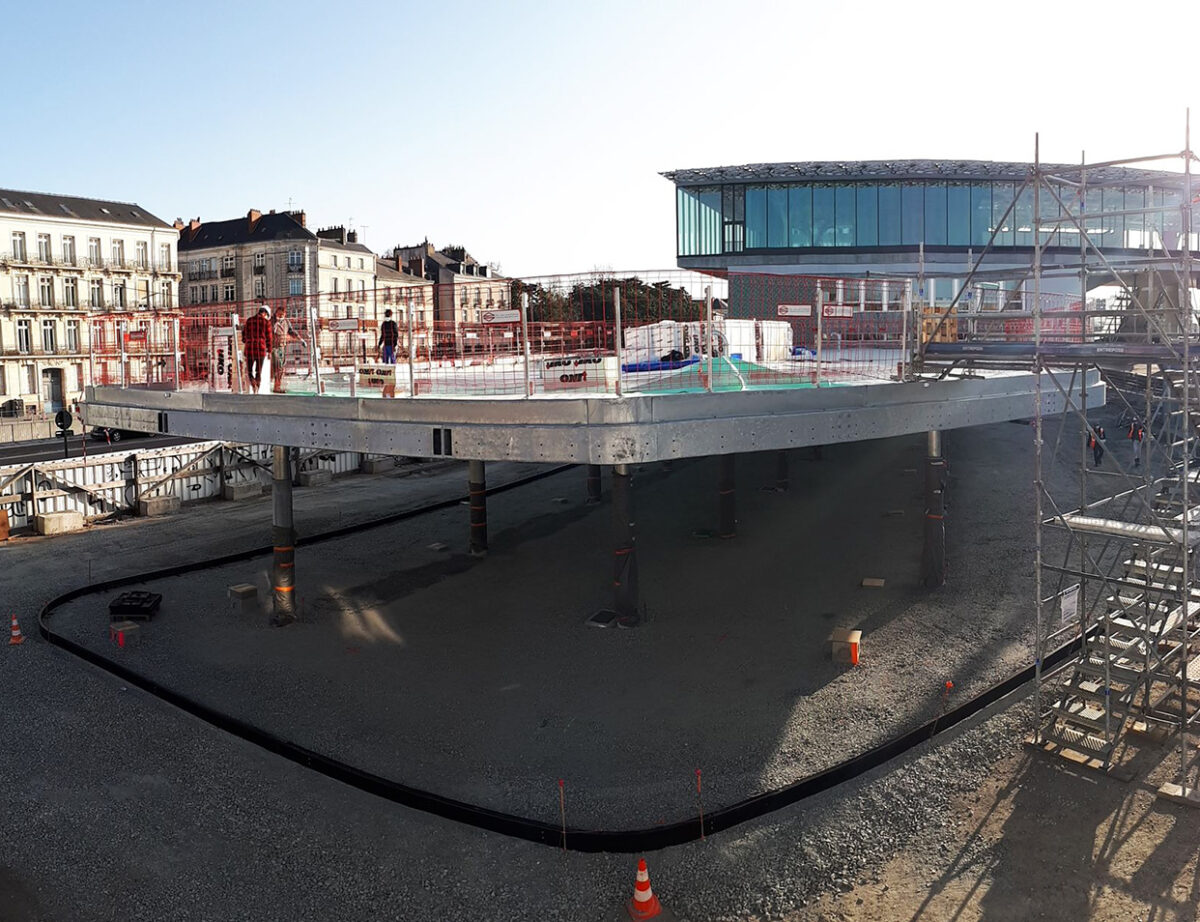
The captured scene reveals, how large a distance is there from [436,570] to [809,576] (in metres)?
8.47

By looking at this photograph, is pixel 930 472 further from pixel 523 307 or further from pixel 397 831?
pixel 397 831

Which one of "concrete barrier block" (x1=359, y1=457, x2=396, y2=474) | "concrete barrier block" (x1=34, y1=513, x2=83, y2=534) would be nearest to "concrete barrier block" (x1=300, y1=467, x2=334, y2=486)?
"concrete barrier block" (x1=359, y1=457, x2=396, y2=474)

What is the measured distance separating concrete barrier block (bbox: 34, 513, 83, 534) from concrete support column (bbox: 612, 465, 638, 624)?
17.9 m

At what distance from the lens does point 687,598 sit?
59.4ft

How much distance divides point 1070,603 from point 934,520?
588 cm

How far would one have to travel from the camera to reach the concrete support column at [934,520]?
1784cm

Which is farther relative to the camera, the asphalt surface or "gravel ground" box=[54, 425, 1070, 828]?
the asphalt surface

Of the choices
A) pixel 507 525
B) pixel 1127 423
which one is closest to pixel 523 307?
pixel 507 525

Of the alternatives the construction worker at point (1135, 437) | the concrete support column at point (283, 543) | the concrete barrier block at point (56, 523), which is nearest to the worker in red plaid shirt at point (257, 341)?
the concrete support column at point (283, 543)

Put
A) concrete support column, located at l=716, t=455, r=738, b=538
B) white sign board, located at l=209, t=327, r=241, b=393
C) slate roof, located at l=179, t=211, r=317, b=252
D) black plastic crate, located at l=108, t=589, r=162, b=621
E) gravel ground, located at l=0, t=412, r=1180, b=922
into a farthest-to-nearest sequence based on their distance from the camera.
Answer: slate roof, located at l=179, t=211, r=317, b=252, concrete support column, located at l=716, t=455, r=738, b=538, black plastic crate, located at l=108, t=589, r=162, b=621, white sign board, located at l=209, t=327, r=241, b=393, gravel ground, located at l=0, t=412, r=1180, b=922

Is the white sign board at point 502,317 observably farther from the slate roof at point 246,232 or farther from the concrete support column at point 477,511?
the slate roof at point 246,232

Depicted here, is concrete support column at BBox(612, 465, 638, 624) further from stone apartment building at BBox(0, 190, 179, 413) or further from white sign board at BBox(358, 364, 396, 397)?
stone apartment building at BBox(0, 190, 179, 413)

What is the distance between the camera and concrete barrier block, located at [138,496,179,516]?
27.8 metres

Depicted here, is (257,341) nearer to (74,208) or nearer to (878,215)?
(878,215)
